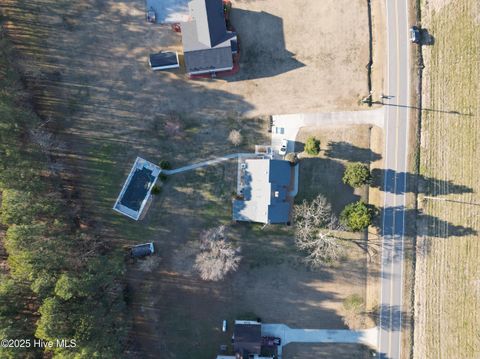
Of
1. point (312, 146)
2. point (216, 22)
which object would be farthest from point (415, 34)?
point (216, 22)

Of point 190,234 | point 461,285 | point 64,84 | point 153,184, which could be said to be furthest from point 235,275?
point 64,84

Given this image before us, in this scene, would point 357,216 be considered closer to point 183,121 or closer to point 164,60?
point 183,121

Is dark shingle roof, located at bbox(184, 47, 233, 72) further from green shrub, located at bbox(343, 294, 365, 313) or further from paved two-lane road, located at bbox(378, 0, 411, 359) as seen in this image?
green shrub, located at bbox(343, 294, 365, 313)

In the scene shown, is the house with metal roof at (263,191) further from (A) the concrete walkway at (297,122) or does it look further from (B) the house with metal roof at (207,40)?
(B) the house with metal roof at (207,40)

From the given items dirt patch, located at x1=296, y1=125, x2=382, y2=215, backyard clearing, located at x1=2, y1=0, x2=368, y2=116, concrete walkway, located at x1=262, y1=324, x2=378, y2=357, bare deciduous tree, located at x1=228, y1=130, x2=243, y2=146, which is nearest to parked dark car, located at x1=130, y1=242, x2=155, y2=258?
backyard clearing, located at x1=2, y1=0, x2=368, y2=116

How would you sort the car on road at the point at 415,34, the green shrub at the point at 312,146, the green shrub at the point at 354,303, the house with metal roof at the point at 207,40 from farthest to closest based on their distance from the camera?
the green shrub at the point at 354,303, the car on road at the point at 415,34, the green shrub at the point at 312,146, the house with metal roof at the point at 207,40

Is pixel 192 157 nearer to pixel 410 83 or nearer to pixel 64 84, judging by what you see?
pixel 64 84

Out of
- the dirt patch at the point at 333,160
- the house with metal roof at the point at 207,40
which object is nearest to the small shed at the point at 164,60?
the house with metal roof at the point at 207,40
